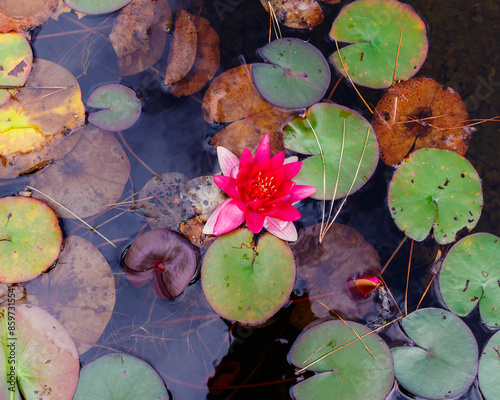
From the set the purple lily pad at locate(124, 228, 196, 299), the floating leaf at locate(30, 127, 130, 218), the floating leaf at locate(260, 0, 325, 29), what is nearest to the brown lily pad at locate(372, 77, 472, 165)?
the floating leaf at locate(260, 0, 325, 29)

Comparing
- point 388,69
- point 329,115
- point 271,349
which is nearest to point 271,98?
point 329,115

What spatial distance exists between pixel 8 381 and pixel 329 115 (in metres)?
3.37

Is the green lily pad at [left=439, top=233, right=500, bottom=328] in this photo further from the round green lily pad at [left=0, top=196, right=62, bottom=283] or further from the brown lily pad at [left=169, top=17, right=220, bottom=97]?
the round green lily pad at [left=0, top=196, right=62, bottom=283]

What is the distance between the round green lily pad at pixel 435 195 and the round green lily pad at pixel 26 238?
2935 millimetres

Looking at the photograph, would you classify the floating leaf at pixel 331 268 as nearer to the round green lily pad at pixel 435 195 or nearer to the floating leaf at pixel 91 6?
the round green lily pad at pixel 435 195

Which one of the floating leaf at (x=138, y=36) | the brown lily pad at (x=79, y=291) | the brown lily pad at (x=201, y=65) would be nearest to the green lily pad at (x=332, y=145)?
the brown lily pad at (x=201, y=65)

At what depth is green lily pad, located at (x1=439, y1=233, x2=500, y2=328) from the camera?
2752 millimetres

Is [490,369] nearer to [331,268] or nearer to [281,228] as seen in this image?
[331,268]

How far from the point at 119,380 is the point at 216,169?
187 centimetres

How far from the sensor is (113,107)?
9.26 ft

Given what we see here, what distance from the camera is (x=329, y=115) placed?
2.92 metres

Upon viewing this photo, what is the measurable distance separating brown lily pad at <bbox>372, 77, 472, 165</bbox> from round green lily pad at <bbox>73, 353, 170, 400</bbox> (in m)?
2.77

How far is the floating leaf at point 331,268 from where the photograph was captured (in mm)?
2775

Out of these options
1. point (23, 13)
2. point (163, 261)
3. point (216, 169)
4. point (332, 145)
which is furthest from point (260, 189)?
point (23, 13)
